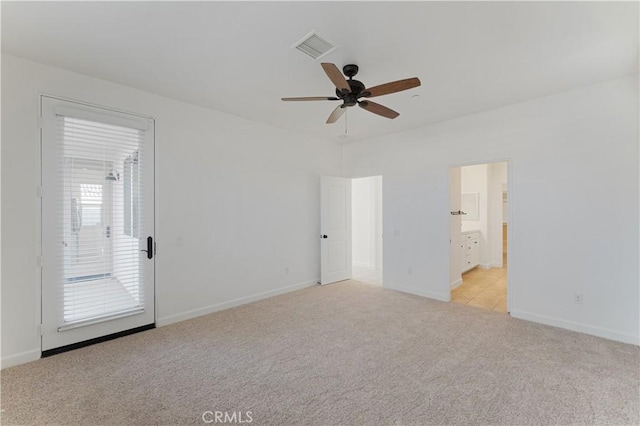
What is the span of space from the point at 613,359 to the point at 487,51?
3.15 m

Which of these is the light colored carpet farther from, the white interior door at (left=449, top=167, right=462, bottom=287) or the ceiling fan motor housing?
the ceiling fan motor housing

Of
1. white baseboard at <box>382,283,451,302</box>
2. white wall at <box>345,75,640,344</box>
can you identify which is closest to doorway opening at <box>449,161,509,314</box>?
white baseboard at <box>382,283,451,302</box>

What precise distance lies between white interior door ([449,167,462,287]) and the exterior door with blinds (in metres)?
4.45

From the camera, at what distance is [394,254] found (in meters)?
5.12

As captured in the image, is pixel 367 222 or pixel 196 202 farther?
pixel 367 222

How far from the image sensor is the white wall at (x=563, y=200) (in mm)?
3059

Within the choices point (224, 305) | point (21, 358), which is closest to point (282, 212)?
point (224, 305)

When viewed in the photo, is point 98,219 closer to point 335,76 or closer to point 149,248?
point 149,248

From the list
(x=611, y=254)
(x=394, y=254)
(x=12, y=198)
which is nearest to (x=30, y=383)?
(x=12, y=198)

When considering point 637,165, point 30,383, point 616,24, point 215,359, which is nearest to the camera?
point 616,24

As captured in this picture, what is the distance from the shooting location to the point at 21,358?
103 inches

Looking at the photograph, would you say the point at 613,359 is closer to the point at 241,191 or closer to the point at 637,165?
the point at 637,165

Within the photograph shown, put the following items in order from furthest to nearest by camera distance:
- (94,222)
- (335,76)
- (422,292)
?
(422,292), (94,222), (335,76)

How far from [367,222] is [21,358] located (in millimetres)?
6219
